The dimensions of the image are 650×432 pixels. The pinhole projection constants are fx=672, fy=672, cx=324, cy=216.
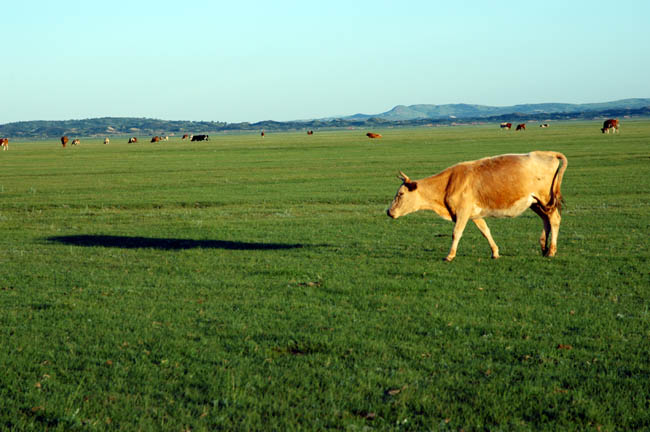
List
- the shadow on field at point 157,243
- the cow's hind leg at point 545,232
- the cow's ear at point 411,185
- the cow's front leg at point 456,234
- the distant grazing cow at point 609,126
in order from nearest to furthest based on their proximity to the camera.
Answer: the cow's front leg at point 456,234, the cow's hind leg at point 545,232, the cow's ear at point 411,185, the shadow on field at point 157,243, the distant grazing cow at point 609,126

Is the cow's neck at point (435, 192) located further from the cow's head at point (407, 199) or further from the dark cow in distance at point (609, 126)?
the dark cow in distance at point (609, 126)

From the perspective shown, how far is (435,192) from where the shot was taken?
15586 millimetres

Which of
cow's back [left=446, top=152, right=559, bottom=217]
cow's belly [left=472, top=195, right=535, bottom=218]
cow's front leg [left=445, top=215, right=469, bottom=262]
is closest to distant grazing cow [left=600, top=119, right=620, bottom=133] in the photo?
cow's back [left=446, top=152, right=559, bottom=217]

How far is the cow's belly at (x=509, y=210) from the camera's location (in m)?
15.0

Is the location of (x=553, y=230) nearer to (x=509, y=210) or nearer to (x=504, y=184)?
(x=509, y=210)

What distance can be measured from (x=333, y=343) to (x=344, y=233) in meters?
10.8

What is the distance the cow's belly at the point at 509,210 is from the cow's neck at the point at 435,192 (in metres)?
0.78

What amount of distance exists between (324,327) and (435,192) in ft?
21.8

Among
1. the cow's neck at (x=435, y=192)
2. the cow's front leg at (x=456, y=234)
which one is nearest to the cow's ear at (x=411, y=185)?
the cow's neck at (x=435, y=192)

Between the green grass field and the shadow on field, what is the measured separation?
12 cm

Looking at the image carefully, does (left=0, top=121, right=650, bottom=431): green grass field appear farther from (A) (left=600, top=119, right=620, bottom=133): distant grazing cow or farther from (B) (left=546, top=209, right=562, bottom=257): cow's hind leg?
(A) (left=600, top=119, right=620, bottom=133): distant grazing cow

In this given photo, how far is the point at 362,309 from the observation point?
1088cm

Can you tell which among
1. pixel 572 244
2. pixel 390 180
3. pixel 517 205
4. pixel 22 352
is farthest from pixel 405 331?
pixel 390 180

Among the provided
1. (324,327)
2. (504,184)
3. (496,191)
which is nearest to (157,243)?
(496,191)
